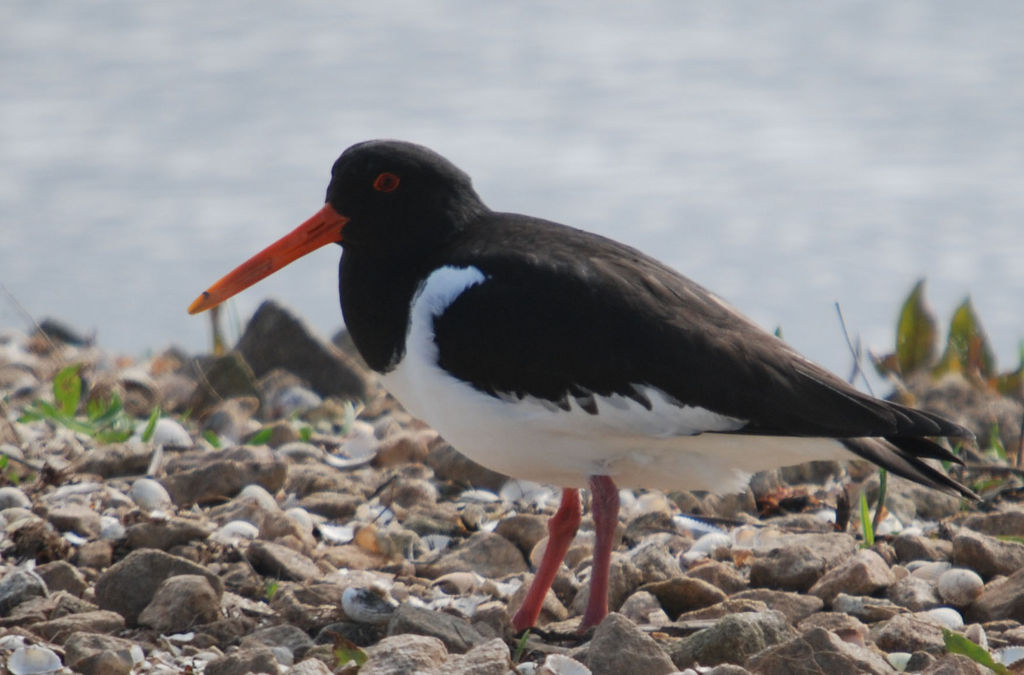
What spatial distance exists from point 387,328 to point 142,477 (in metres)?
1.37

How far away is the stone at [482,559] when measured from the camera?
4.46m

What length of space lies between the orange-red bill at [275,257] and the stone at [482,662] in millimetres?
1755

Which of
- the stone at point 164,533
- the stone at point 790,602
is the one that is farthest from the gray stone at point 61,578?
the stone at point 790,602

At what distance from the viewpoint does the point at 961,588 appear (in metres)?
4.01

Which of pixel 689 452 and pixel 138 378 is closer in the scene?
pixel 689 452

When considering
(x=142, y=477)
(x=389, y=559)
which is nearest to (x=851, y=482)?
(x=389, y=559)

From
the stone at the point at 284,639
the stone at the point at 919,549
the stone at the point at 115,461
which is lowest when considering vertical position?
the stone at the point at 284,639

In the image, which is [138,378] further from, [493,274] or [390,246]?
[493,274]

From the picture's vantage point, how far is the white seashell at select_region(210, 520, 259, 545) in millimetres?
4406

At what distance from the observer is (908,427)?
399 centimetres

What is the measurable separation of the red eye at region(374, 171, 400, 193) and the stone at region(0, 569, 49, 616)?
1566mm

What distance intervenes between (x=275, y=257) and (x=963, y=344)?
3758mm

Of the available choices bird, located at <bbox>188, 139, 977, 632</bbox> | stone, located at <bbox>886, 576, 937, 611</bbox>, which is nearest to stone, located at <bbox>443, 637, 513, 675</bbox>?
bird, located at <bbox>188, 139, 977, 632</bbox>

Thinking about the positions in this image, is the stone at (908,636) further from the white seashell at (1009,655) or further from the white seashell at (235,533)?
the white seashell at (235,533)
